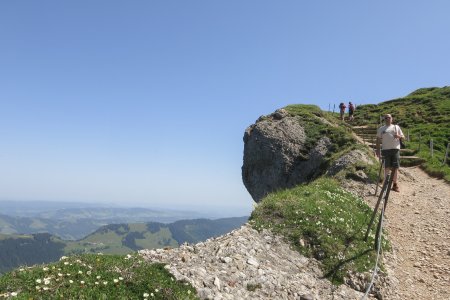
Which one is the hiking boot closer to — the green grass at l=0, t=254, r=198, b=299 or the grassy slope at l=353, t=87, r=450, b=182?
the grassy slope at l=353, t=87, r=450, b=182

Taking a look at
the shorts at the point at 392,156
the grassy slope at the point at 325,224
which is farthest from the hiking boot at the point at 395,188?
the shorts at the point at 392,156

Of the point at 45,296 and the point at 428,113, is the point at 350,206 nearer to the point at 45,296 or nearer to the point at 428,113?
the point at 45,296

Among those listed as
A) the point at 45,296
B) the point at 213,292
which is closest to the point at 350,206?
the point at 213,292

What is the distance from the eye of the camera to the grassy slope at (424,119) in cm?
3927

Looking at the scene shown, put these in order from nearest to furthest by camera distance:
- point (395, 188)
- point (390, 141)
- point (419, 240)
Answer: point (419, 240) < point (390, 141) < point (395, 188)

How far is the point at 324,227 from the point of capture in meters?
17.3

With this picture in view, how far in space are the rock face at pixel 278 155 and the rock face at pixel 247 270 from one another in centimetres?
2604

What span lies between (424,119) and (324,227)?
52.9 meters

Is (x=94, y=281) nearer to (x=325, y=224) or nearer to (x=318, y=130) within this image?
(x=325, y=224)

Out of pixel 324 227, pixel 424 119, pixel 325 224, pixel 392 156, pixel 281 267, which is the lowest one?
pixel 281 267

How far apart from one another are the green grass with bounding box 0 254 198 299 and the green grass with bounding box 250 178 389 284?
6869mm

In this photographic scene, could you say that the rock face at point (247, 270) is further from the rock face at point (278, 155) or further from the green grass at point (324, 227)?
the rock face at point (278, 155)

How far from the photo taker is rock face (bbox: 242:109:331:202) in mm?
43188

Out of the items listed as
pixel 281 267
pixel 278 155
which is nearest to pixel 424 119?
pixel 278 155
